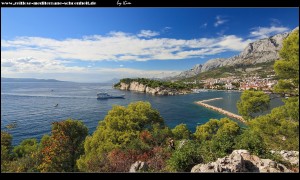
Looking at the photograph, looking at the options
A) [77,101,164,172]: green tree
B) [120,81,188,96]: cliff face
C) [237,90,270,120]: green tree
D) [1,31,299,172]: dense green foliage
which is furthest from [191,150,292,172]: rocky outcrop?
[120,81,188,96]: cliff face

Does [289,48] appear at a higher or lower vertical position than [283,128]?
higher

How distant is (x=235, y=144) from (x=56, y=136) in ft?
24.5

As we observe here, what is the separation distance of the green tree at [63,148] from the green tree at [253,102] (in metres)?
7.83

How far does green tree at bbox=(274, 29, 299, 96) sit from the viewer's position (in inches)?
260

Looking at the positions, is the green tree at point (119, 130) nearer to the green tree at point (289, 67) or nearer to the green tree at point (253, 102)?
the green tree at point (253, 102)

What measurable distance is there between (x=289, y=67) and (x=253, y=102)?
4.00 meters

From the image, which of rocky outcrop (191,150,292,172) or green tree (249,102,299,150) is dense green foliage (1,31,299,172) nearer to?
green tree (249,102,299,150)

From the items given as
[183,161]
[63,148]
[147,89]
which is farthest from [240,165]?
[147,89]

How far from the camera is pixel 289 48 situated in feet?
22.6

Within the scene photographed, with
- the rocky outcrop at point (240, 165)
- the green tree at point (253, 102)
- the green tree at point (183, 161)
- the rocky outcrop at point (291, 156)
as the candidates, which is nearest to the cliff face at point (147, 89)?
the green tree at point (253, 102)

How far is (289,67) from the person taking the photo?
6840mm

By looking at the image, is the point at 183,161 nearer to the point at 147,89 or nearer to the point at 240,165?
the point at 240,165
